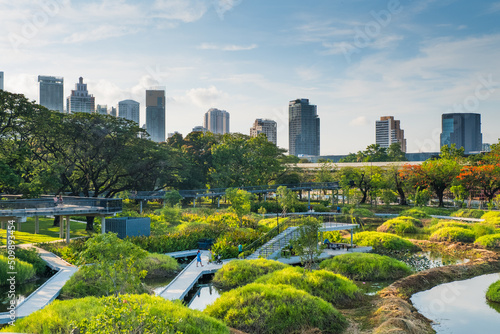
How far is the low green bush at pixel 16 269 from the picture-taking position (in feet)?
63.4

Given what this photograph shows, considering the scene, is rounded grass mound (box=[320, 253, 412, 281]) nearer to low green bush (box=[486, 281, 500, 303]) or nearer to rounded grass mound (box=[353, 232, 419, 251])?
low green bush (box=[486, 281, 500, 303])

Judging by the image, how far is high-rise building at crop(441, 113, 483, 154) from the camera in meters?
164

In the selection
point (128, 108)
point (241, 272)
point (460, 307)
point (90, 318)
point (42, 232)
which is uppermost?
point (128, 108)

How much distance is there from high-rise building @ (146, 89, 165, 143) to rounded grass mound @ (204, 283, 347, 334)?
320 feet

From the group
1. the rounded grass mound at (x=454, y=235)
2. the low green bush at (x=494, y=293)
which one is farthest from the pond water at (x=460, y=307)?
the rounded grass mound at (x=454, y=235)

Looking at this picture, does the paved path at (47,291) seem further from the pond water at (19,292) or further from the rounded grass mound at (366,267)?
the rounded grass mound at (366,267)

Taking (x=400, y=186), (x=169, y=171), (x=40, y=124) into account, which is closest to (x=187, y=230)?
(x=40, y=124)

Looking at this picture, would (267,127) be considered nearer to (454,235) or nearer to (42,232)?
(42,232)

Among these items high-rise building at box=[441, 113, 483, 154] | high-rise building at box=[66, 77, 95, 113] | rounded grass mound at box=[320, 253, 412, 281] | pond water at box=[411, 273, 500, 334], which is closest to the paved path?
rounded grass mound at box=[320, 253, 412, 281]

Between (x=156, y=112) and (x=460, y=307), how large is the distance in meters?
133

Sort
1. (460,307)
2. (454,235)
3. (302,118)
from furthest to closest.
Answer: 1. (302,118)
2. (454,235)
3. (460,307)

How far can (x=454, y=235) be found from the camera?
1190 inches

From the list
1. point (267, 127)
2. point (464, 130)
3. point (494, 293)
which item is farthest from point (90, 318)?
point (464, 130)

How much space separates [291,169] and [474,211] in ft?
100.0
